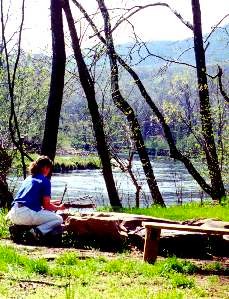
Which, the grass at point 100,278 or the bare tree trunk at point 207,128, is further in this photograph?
the bare tree trunk at point 207,128

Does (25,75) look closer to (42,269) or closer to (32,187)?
(32,187)

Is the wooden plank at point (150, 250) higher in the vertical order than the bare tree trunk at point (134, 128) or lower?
lower

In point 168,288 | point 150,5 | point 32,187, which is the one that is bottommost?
point 168,288

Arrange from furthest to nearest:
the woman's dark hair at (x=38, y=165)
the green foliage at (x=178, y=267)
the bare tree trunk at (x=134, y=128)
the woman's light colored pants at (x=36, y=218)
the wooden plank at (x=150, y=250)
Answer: the bare tree trunk at (x=134, y=128) < the woman's dark hair at (x=38, y=165) < the woman's light colored pants at (x=36, y=218) < the wooden plank at (x=150, y=250) < the green foliage at (x=178, y=267)

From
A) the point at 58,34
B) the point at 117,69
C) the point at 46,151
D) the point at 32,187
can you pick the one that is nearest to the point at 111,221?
the point at 32,187

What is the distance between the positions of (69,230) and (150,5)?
483 inches

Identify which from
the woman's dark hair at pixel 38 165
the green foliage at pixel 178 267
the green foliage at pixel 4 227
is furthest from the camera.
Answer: the green foliage at pixel 4 227

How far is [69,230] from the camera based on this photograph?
1005 cm

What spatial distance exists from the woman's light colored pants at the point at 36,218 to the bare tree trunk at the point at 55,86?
4.10 m

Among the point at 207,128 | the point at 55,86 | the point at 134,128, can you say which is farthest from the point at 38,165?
the point at 134,128

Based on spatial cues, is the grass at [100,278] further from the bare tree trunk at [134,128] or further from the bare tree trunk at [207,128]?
the bare tree trunk at [134,128]

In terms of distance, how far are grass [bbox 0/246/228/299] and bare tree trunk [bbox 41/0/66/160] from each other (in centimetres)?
583

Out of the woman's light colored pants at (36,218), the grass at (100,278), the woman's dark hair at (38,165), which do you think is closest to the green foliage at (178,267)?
the grass at (100,278)

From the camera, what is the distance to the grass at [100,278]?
19.8 ft
